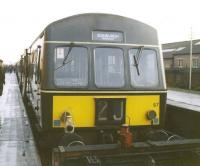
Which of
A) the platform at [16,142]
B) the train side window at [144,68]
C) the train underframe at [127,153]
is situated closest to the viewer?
the train underframe at [127,153]

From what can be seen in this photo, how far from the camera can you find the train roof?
7.80 meters

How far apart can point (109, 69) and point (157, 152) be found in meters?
2.13

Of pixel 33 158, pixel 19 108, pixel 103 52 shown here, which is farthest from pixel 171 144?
pixel 19 108

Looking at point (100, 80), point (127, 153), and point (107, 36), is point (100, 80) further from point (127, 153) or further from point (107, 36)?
point (127, 153)

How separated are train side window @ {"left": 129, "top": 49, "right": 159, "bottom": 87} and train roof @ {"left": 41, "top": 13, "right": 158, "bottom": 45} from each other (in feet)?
0.76

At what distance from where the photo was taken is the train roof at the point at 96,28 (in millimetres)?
7797

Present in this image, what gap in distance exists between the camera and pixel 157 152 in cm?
655

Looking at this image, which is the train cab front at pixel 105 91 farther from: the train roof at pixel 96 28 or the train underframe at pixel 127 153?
the train underframe at pixel 127 153

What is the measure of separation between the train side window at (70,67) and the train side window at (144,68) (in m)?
0.98

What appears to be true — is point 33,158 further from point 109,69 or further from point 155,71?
point 155,71

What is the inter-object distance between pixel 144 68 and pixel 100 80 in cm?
97

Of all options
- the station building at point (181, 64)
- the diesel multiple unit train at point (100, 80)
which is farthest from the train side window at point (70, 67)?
the station building at point (181, 64)

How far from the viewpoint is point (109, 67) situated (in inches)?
315

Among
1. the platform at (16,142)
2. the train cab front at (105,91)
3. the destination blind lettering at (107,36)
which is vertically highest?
the destination blind lettering at (107,36)
